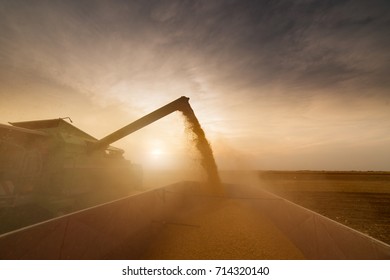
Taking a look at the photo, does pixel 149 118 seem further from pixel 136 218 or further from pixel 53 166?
pixel 136 218

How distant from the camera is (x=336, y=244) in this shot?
8.18 ft

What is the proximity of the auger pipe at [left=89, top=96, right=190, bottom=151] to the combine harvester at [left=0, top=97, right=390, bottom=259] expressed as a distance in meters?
0.04

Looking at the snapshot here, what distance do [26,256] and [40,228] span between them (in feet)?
0.77

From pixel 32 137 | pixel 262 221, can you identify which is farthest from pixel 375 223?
pixel 32 137

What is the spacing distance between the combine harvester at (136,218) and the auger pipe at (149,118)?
0.12ft

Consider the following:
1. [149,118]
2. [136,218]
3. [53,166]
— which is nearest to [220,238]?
[136,218]

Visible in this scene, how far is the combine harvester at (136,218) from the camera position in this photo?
2191 millimetres

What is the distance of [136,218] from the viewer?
3.59 meters

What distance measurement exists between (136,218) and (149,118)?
4.31 metres

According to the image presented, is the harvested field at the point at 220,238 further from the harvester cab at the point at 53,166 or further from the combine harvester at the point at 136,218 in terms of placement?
the harvester cab at the point at 53,166

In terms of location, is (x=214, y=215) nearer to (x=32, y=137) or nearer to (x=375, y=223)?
(x=375, y=223)

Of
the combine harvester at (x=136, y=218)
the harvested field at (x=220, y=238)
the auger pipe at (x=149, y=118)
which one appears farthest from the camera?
the auger pipe at (x=149, y=118)

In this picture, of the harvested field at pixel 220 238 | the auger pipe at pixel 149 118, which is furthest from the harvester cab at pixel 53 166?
the harvested field at pixel 220 238

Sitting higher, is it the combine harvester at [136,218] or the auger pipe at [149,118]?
the auger pipe at [149,118]
